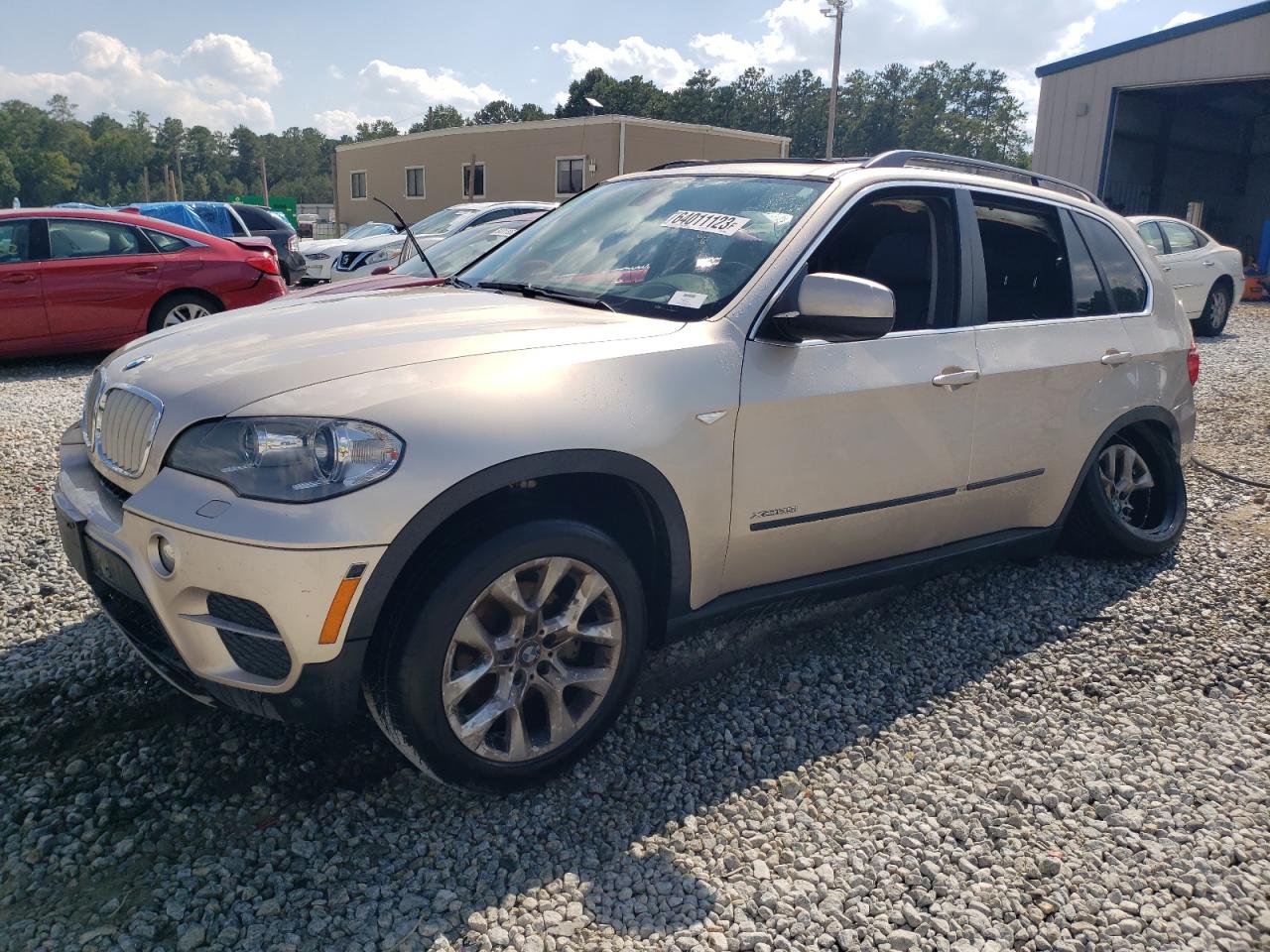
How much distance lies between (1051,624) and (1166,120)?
2796 cm

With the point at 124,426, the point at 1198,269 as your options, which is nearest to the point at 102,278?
the point at 124,426

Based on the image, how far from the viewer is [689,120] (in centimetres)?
7969

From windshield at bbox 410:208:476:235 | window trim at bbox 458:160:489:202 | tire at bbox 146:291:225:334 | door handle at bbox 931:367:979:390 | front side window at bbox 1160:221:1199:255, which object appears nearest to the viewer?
door handle at bbox 931:367:979:390

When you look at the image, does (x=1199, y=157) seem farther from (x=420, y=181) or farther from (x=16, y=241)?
(x=16, y=241)

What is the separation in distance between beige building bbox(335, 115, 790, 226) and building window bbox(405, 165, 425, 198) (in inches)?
1.7

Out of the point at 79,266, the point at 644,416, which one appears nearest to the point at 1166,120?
the point at 79,266

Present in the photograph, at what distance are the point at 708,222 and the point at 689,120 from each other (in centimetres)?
8114

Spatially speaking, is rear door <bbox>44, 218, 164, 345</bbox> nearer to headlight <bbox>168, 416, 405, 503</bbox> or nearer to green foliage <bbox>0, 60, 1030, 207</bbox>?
headlight <bbox>168, 416, 405, 503</bbox>

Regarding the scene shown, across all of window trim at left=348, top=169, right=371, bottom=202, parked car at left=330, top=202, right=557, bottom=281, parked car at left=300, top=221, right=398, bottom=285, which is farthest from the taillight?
window trim at left=348, top=169, right=371, bottom=202

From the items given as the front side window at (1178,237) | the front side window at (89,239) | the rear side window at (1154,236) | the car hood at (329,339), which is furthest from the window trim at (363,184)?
the car hood at (329,339)

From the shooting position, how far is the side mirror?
2.96 metres

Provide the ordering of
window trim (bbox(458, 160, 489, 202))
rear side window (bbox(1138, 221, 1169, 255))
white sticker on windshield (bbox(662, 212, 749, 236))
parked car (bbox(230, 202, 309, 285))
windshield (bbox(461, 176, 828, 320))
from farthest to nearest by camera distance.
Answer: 1. window trim (bbox(458, 160, 489, 202))
2. parked car (bbox(230, 202, 309, 285))
3. rear side window (bbox(1138, 221, 1169, 255))
4. white sticker on windshield (bbox(662, 212, 749, 236))
5. windshield (bbox(461, 176, 828, 320))

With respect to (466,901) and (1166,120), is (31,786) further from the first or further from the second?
(1166,120)

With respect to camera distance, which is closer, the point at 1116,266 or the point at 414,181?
the point at 1116,266
